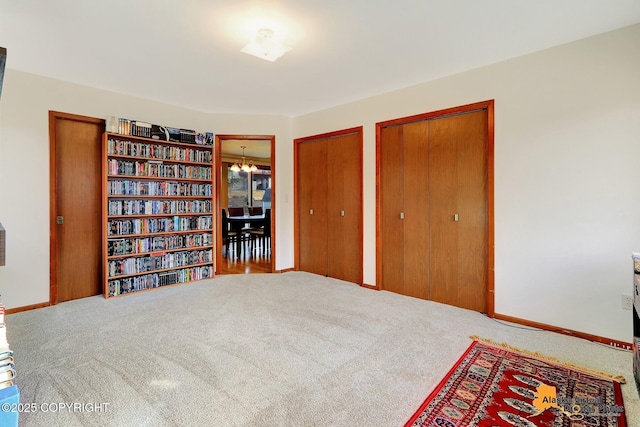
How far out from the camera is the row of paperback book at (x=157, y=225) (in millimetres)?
3714

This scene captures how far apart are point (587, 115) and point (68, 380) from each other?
165 inches

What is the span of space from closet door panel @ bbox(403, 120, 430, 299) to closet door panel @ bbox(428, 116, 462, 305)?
0.06m

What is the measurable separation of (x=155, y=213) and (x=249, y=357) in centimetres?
257

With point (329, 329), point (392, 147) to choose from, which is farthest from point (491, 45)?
point (329, 329)

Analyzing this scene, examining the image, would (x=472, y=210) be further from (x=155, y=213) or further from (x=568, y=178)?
(x=155, y=213)

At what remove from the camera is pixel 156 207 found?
13.2 ft

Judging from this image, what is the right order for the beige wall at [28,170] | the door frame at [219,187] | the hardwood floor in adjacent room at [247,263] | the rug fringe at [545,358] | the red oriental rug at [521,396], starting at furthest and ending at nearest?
the hardwood floor in adjacent room at [247,263]
the door frame at [219,187]
the beige wall at [28,170]
the rug fringe at [545,358]
the red oriental rug at [521,396]

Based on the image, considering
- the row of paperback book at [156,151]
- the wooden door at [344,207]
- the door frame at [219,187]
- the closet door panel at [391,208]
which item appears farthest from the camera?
the door frame at [219,187]

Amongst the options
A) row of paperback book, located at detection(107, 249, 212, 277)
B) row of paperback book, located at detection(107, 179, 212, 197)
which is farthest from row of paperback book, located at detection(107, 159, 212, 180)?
row of paperback book, located at detection(107, 249, 212, 277)

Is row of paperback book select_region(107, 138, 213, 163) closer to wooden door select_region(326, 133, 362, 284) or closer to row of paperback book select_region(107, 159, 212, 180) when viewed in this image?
row of paperback book select_region(107, 159, 212, 180)

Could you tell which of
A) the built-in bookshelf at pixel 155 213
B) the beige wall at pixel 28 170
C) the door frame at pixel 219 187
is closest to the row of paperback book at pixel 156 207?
the built-in bookshelf at pixel 155 213

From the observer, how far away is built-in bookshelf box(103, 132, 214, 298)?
3680mm

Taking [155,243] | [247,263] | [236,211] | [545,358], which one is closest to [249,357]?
[545,358]

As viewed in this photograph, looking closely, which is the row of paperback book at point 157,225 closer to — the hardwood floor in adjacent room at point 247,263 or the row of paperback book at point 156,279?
the row of paperback book at point 156,279
